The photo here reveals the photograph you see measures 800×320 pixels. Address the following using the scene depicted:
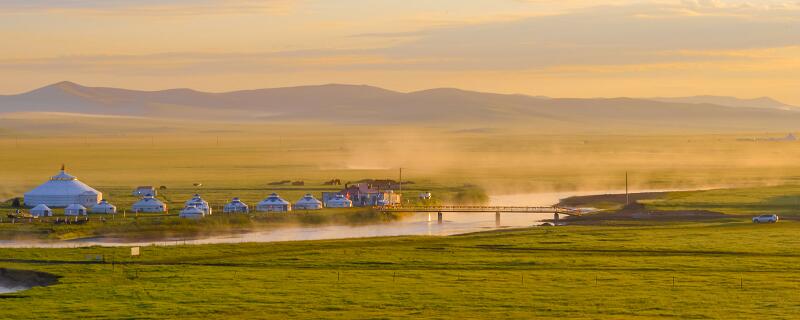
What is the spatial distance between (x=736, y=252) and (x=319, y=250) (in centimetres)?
2778

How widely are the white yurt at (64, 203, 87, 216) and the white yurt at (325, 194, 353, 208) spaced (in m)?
27.0

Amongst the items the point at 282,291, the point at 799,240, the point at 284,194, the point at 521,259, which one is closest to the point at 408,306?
the point at 282,291

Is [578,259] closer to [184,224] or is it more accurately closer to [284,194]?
[184,224]

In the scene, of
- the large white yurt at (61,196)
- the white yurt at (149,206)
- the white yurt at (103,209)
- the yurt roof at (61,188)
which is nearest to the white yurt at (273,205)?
the white yurt at (149,206)

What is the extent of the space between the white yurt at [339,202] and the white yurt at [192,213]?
2001 centimetres

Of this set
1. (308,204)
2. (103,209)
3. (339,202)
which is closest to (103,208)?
(103,209)

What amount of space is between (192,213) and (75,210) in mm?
11265

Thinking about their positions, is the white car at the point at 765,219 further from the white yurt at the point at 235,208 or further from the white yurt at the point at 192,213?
the white yurt at the point at 192,213

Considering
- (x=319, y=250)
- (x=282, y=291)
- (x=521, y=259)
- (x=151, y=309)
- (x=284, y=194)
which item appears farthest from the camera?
(x=284, y=194)

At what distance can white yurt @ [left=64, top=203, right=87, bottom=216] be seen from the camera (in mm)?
126125

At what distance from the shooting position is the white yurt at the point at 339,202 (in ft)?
469

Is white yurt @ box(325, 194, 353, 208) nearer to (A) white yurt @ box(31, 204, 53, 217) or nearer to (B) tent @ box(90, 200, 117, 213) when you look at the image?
(B) tent @ box(90, 200, 117, 213)

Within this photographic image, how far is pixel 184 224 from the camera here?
12000 centimetres

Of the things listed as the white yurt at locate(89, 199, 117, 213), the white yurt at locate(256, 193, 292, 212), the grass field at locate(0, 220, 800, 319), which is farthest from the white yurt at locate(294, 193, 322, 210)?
the grass field at locate(0, 220, 800, 319)
